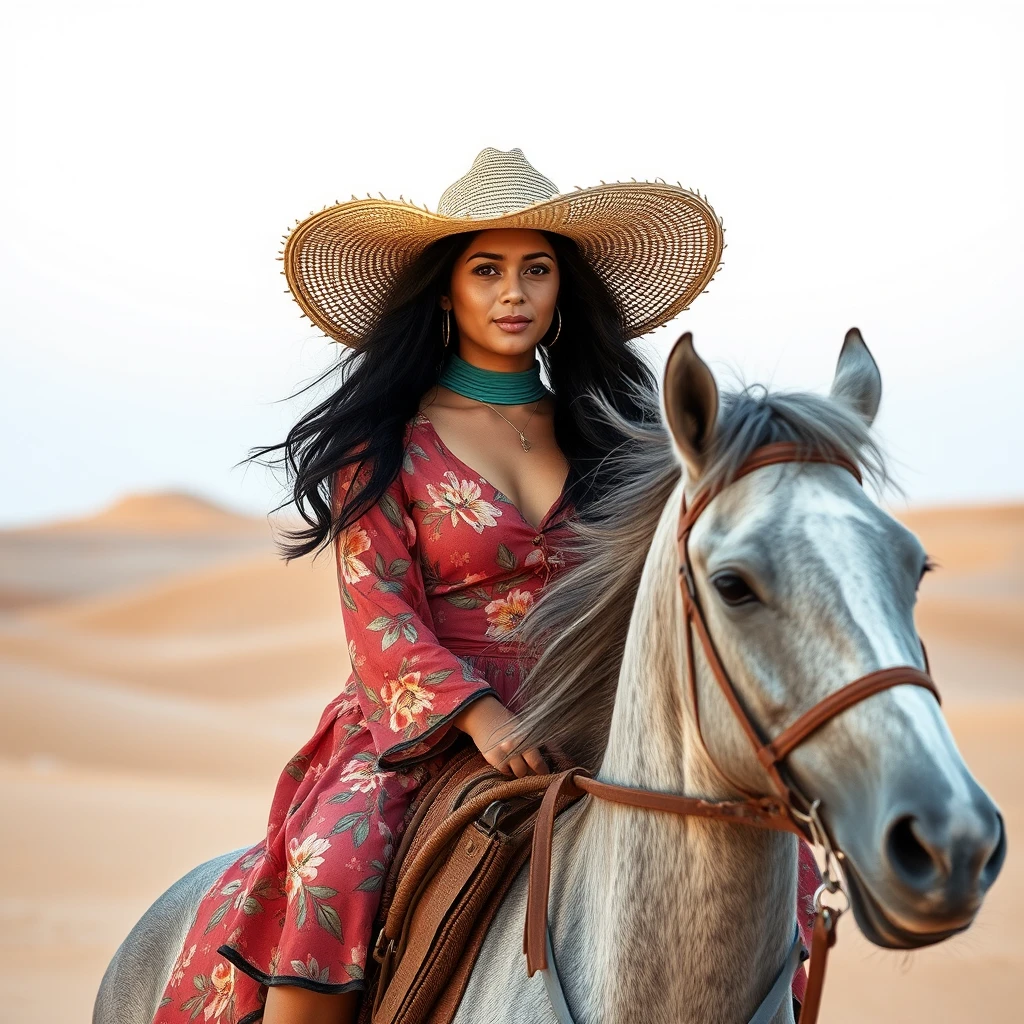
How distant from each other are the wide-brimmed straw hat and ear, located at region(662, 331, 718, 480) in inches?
50.2

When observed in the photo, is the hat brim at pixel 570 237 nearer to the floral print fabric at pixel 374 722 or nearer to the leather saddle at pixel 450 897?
the floral print fabric at pixel 374 722

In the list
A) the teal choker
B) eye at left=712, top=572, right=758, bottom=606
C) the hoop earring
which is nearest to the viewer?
eye at left=712, top=572, right=758, bottom=606

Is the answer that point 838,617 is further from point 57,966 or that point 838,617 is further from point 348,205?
point 57,966

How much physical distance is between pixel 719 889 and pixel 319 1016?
3.21 ft

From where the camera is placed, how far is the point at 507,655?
287 centimetres

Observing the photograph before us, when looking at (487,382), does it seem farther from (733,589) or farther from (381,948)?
(733,589)

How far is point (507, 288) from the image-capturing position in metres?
3.15

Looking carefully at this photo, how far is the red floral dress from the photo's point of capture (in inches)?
97.8

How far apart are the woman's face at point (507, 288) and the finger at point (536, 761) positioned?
1182mm

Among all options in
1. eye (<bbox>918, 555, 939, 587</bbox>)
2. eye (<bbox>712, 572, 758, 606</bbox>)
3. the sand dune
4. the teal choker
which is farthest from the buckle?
the sand dune

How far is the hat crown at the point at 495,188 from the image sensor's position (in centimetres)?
321

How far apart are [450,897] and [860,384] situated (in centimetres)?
122

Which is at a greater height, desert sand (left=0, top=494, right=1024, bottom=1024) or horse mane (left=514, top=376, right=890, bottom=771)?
horse mane (left=514, top=376, right=890, bottom=771)

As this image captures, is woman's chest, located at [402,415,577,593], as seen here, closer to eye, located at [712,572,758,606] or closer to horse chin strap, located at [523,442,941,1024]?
horse chin strap, located at [523,442,941,1024]
